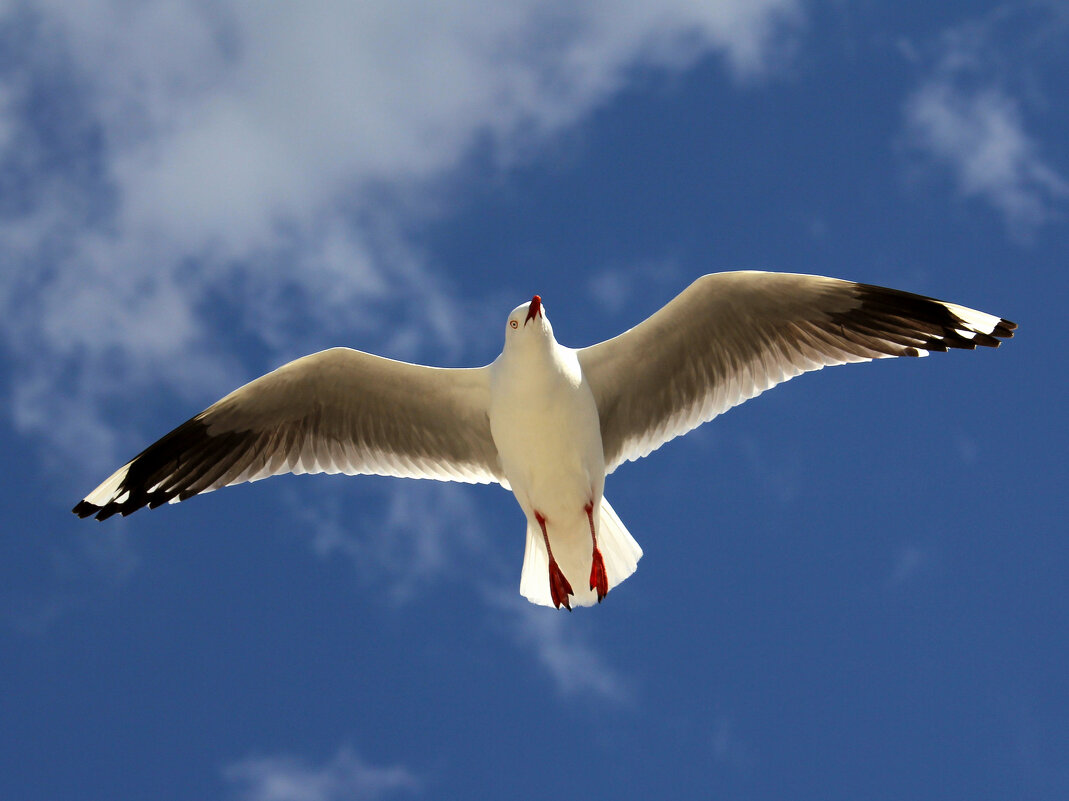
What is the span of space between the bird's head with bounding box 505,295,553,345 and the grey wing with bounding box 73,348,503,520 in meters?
0.66

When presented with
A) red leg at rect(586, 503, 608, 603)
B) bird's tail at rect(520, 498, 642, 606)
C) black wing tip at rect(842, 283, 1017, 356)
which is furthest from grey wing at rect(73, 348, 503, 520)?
black wing tip at rect(842, 283, 1017, 356)

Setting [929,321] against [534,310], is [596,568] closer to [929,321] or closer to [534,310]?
[534,310]

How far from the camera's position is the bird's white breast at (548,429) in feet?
23.1

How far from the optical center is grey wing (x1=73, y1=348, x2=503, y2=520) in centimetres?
765

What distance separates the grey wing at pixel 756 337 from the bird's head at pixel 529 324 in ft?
1.85

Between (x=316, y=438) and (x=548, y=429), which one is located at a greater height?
(x=316, y=438)

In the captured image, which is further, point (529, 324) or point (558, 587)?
point (558, 587)

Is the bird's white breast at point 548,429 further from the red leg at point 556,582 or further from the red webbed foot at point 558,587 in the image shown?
the red webbed foot at point 558,587

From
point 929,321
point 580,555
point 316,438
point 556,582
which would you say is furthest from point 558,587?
point 929,321

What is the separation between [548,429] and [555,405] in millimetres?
140

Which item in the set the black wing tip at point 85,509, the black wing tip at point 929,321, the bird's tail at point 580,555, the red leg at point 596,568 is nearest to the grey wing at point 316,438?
the black wing tip at point 85,509

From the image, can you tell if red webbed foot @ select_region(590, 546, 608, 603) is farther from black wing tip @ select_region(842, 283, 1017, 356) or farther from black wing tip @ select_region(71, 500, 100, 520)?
black wing tip @ select_region(71, 500, 100, 520)

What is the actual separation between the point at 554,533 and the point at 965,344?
255 centimetres

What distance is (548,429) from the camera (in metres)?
7.11
